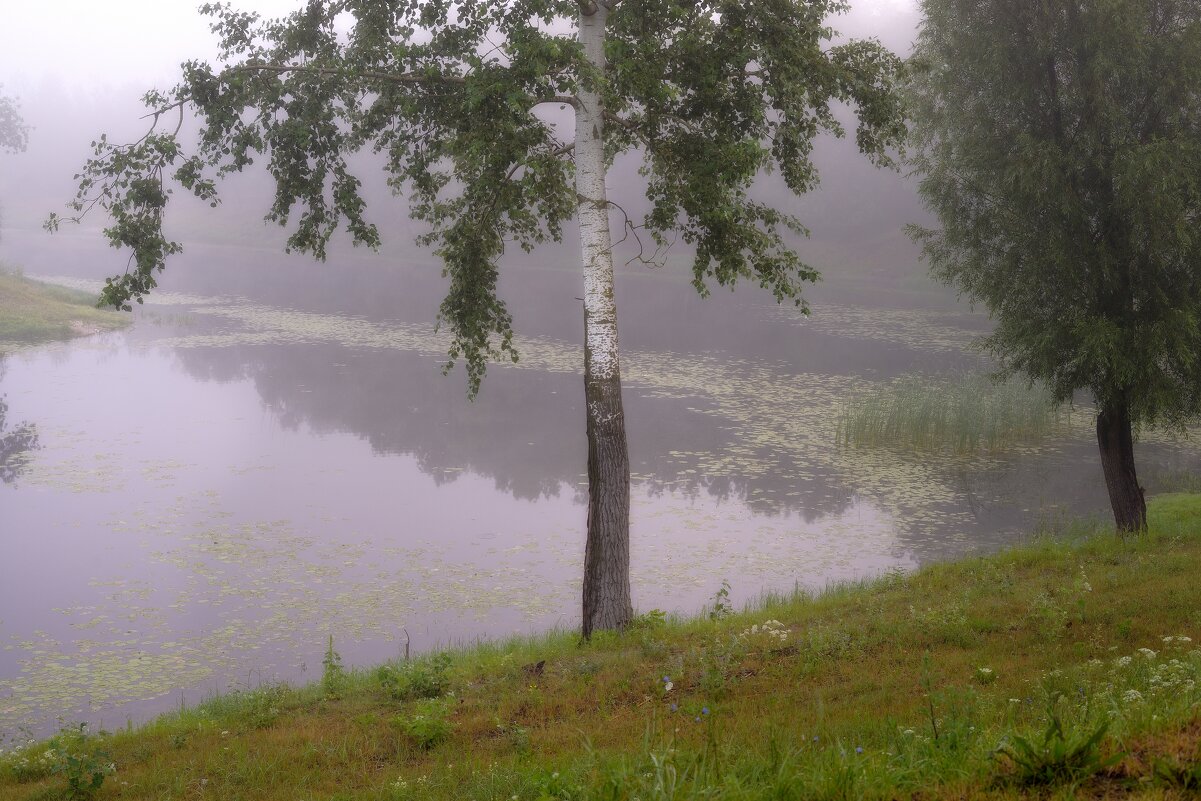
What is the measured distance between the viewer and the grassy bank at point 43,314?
36.8 metres

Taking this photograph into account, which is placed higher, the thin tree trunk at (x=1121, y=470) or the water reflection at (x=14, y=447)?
the thin tree trunk at (x=1121, y=470)

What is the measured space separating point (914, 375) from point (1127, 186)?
1935cm

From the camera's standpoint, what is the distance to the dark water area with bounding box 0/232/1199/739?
12.6 metres

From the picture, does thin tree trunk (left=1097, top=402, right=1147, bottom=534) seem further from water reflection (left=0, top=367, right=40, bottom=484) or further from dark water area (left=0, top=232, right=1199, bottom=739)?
water reflection (left=0, top=367, right=40, bottom=484)

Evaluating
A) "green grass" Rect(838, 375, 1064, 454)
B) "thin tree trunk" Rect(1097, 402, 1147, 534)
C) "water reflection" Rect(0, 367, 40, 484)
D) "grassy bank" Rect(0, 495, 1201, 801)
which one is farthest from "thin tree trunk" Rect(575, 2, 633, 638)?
"water reflection" Rect(0, 367, 40, 484)

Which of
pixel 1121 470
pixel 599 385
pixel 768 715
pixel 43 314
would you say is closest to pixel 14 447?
pixel 599 385

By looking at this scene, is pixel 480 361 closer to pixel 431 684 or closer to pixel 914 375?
pixel 431 684

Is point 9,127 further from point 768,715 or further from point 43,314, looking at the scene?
point 768,715

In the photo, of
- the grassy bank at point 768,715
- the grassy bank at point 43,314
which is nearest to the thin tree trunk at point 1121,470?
the grassy bank at point 768,715

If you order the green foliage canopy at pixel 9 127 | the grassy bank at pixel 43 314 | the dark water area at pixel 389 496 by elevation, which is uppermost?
the green foliage canopy at pixel 9 127

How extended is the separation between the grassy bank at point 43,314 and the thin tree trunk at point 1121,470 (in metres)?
33.9

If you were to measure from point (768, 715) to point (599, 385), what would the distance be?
14.2 ft

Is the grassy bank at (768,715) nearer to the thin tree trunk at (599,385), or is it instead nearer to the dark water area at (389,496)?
the thin tree trunk at (599,385)

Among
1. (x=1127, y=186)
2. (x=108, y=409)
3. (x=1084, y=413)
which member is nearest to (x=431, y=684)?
(x=1127, y=186)
